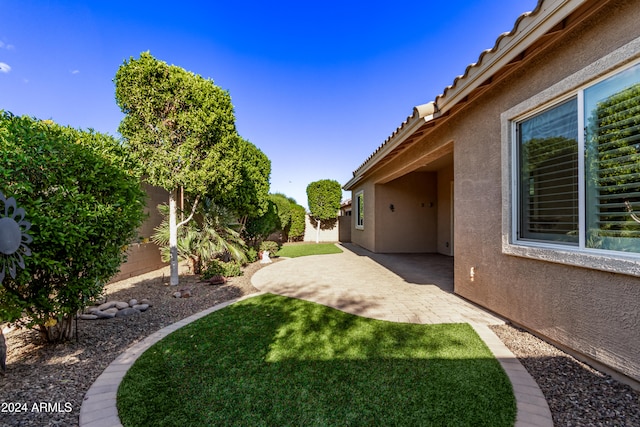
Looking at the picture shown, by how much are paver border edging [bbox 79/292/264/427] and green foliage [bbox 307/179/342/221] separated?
18741 mm

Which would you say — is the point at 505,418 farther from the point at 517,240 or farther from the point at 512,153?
the point at 512,153

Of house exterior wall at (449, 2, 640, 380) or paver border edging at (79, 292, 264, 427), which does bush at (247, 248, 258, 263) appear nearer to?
paver border edging at (79, 292, 264, 427)

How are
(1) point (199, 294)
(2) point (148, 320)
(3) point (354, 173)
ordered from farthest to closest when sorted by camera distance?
(3) point (354, 173), (1) point (199, 294), (2) point (148, 320)

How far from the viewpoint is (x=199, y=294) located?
6918 millimetres

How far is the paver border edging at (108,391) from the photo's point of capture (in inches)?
95.3

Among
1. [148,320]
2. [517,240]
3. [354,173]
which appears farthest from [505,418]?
[354,173]

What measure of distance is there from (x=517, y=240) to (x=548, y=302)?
107 centimetres

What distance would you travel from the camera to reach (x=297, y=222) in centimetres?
2352

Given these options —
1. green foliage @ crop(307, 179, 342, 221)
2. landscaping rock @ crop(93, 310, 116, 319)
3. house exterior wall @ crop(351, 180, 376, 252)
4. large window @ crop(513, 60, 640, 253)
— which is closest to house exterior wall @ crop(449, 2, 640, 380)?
large window @ crop(513, 60, 640, 253)

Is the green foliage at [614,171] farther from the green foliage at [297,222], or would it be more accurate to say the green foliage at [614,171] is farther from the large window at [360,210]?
the green foliage at [297,222]

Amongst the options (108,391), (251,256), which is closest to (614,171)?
(108,391)

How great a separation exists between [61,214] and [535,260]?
21.5 feet

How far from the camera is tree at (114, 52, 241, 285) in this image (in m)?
6.96

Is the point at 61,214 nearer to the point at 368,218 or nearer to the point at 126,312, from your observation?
the point at 126,312
